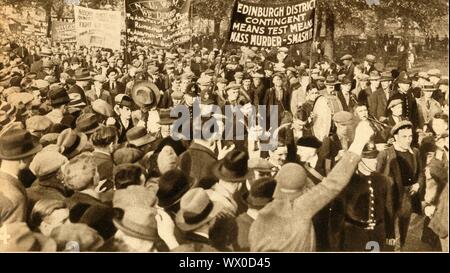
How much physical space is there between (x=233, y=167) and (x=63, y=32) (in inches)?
79.0

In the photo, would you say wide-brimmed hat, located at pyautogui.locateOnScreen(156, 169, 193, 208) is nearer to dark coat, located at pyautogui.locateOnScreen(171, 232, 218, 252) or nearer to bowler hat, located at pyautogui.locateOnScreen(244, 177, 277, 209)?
dark coat, located at pyautogui.locateOnScreen(171, 232, 218, 252)

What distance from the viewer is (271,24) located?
5.01m

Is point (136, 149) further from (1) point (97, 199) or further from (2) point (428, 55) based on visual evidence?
(2) point (428, 55)

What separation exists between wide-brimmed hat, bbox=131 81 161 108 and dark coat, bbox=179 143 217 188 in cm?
55

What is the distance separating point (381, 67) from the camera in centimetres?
500

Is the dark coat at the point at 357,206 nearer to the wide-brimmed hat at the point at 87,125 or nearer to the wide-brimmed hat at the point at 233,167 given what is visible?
the wide-brimmed hat at the point at 233,167

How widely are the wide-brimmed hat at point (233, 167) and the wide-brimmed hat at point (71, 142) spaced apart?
1233 mm

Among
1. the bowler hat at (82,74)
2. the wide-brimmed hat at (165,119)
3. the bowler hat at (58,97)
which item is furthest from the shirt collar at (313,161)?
the bowler hat at (58,97)

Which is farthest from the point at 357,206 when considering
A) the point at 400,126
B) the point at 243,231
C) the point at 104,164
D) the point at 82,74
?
the point at 82,74

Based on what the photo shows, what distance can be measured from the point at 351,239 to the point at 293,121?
3.94ft

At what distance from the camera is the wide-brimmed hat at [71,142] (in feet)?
16.1

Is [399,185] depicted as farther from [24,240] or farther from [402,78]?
[24,240]

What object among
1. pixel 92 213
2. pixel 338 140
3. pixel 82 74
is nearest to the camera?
pixel 92 213

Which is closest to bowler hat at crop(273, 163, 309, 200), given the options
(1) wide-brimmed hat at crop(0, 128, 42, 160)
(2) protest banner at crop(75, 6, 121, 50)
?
(2) protest banner at crop(75, 6, 121, 50)
